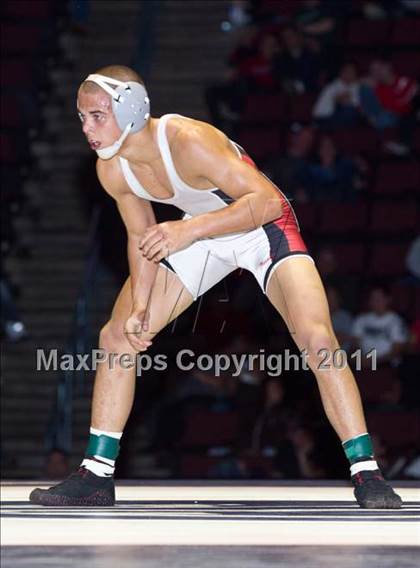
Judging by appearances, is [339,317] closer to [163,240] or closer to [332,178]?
[332,178]

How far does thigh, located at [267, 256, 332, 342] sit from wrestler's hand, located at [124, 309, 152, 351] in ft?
1.32

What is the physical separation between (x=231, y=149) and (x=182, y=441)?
3529 mm

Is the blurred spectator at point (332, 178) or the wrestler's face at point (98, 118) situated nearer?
the wrestler's face at point (98, 118)

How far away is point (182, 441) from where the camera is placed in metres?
7.01

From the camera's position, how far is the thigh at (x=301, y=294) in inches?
143

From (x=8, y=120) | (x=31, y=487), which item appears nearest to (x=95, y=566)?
(x=31, y=487)

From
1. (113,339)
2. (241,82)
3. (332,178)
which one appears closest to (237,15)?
(241,82)

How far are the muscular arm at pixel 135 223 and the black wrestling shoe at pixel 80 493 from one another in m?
0.50

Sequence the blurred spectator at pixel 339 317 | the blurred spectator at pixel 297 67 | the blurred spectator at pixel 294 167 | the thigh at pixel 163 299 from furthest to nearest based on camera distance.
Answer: the blurred spectator at pixel 297 67 < the blurred spectator at pixel 294 167 < the blurred spectator at pixel 339 317 < the thigh at pixel 163 299

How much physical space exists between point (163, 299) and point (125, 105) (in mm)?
651

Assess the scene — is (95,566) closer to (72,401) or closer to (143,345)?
(143,345)

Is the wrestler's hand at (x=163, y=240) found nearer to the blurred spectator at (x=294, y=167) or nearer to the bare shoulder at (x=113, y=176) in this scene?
the bare shoulder at (x=113, y=176)

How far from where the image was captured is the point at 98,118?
11.6 ft

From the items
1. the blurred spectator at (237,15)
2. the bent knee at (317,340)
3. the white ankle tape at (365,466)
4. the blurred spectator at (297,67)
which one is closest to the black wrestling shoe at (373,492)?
the white ankle tape at (365,466)
